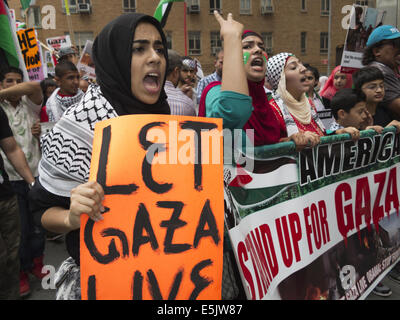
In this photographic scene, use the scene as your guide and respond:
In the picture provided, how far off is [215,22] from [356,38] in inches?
1127

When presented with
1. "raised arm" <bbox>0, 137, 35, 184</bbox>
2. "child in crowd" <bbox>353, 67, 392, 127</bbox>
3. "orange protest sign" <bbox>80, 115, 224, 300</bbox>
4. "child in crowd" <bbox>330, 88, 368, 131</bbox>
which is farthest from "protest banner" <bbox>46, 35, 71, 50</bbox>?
"orange protest sign" <bbox>80, 115, 224, 300</bbox>

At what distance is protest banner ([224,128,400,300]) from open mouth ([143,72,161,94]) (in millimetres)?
529

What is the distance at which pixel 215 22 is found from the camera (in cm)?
3144

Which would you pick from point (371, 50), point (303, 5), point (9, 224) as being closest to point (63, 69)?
point (9, 224)

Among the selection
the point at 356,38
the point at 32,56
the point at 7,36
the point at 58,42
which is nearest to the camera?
the point at 7,36

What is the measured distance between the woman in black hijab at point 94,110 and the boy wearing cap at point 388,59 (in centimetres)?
285

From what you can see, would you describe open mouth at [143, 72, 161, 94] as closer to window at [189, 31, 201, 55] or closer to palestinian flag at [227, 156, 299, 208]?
palestinian flag at [227, 156, 299, 208]

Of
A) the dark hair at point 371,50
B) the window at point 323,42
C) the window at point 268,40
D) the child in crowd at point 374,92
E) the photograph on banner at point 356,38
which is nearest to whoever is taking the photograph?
the child in crowd at point 374,92

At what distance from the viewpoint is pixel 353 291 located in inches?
97.1

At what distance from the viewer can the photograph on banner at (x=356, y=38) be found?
15.7 ft

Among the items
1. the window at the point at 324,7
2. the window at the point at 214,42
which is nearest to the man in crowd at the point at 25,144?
the window at the point at 214,42

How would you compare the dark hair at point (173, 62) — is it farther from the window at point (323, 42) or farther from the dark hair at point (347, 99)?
the window at point (323, 42)

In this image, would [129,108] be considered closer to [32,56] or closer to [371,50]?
[371,50]

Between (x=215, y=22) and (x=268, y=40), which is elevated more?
(x=215, y=22)
